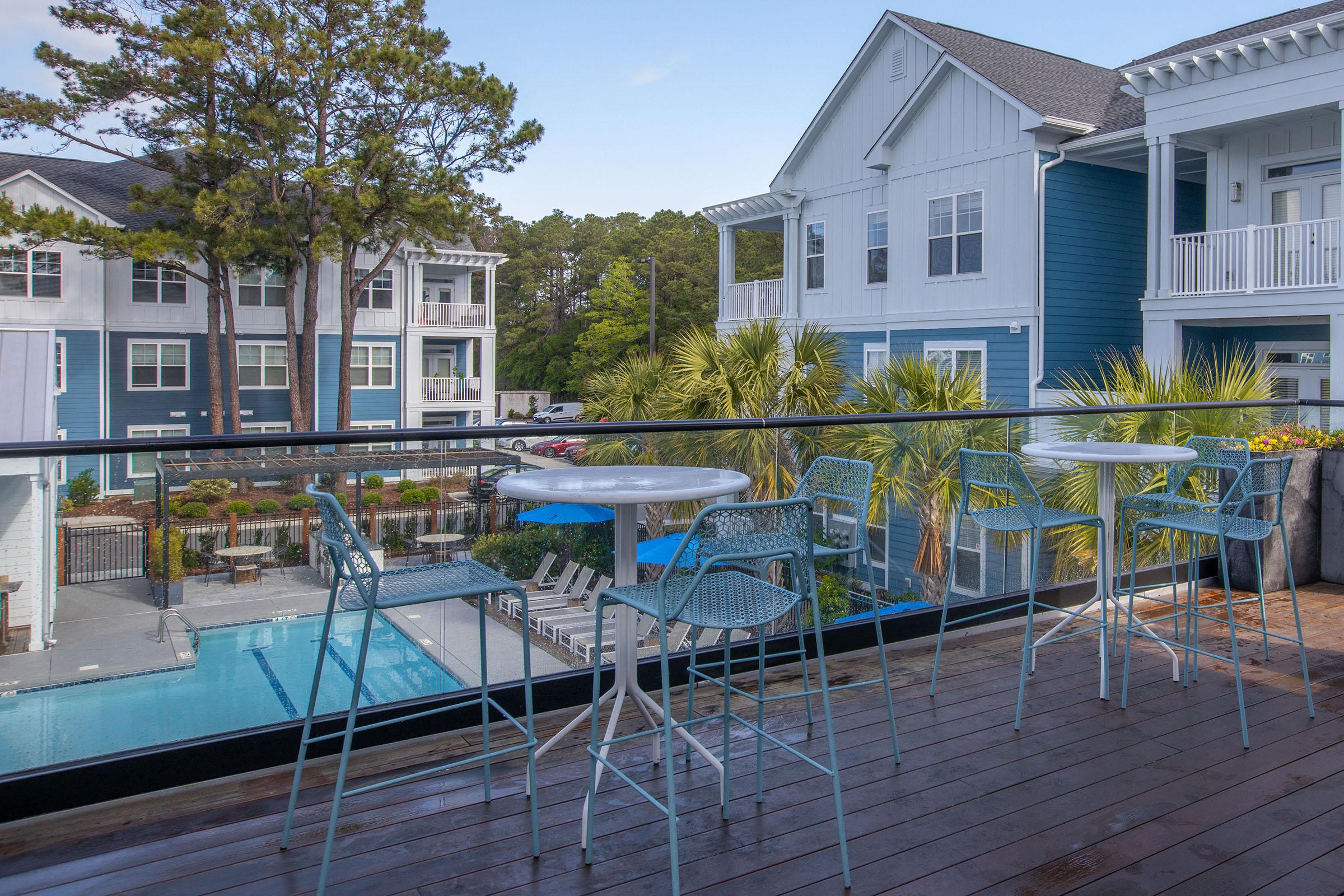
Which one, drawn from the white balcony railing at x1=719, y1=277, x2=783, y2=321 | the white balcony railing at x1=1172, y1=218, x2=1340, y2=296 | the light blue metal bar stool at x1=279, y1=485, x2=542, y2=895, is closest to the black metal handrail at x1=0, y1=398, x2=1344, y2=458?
the light blue metal bar stool at x1=279, y1=485, x2=542, y2=895

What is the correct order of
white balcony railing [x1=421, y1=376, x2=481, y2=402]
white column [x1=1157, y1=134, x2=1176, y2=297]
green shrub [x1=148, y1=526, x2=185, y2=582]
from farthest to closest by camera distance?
1. white balcony railing [x1=421, y1=376, x2=481, y2=402]
2. white column [x1=1157, y1=134, x2=1176, y2=297]
3. green shrub [x1=148, y1=526, x2=185, y2=582]

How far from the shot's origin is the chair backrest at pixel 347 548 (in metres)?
2.28

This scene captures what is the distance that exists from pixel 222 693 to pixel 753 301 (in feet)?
50.0

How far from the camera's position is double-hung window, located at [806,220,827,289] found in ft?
53.3

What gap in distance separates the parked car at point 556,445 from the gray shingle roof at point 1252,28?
10.0m

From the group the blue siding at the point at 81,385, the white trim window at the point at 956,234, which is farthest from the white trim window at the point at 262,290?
the white trim window at the point at 956,234

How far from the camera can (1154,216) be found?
1190 cm

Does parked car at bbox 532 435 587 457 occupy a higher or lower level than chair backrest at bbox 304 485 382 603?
higher

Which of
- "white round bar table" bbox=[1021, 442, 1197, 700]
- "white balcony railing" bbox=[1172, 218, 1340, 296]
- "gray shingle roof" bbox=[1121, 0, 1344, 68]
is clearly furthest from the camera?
"gray shingle roof" bbox=[1121, 0, 1344, 68]

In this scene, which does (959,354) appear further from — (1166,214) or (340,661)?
(340,661)

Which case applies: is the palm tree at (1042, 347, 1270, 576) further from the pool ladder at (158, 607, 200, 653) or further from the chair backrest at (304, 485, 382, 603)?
the pool ladder at (158, 607, 200, 653)

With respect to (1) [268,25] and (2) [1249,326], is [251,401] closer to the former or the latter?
(1) [268,25]

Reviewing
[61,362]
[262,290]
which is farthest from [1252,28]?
[61,362]

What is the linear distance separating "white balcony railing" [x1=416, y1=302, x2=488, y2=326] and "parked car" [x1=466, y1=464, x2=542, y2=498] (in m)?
22.6
